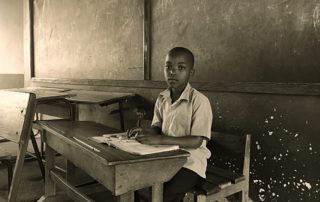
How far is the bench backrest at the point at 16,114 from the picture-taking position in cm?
243

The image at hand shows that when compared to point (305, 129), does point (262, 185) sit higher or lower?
lower

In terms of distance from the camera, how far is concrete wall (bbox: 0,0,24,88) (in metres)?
6.02

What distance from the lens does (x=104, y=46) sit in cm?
421

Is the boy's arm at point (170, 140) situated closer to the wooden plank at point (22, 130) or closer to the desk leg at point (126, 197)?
the desk leg at point (126, 197)

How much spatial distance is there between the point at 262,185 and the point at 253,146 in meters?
0.31

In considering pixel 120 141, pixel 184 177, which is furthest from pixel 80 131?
pixel 184 177

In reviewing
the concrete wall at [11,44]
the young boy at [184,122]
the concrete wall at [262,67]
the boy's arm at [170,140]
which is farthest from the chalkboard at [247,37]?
the concrete wall at [11,44]

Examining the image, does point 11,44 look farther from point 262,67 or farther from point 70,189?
point 262,67

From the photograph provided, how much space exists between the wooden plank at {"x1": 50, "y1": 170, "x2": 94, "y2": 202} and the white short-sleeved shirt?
2.15 ft

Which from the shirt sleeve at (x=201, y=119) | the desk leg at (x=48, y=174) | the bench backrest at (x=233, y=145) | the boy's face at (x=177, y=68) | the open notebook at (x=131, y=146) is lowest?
the desk leg at (x=48, y=174)

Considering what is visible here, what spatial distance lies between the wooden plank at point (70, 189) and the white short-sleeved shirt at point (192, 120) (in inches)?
25.8

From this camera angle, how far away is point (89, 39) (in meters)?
4.50

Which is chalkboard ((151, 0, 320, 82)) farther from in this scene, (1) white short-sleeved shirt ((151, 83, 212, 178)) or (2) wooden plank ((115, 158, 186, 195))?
(2) wooden plank ((115, 158, 186, 195))

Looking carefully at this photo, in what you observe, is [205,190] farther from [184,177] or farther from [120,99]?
[120,99]
